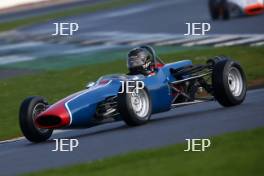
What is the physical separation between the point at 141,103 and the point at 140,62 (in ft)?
3.20

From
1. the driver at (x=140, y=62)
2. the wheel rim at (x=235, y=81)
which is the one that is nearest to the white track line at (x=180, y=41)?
the wheel rim at (x=235, y=81)

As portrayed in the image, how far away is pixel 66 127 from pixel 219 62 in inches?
116

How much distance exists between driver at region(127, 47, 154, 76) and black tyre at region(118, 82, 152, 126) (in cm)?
78

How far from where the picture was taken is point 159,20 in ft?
127

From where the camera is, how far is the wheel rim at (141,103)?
14055mm

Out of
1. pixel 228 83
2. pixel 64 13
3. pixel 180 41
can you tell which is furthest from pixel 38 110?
pixel 64 13

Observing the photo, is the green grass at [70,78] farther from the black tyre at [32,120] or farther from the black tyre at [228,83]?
the black tyre at [228,83]

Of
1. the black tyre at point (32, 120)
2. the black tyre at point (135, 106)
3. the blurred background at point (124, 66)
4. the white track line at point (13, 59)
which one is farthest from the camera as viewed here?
the white track line at point (13, 59)

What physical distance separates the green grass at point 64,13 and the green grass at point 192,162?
3287 cm

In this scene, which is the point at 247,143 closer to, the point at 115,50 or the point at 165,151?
the point at 165,151

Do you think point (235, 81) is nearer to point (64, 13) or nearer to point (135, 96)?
point (135, 96)

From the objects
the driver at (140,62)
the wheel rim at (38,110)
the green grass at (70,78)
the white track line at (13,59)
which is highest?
the driver at (140,62)

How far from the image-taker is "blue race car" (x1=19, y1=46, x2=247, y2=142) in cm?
1368

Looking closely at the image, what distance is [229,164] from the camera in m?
9.69
